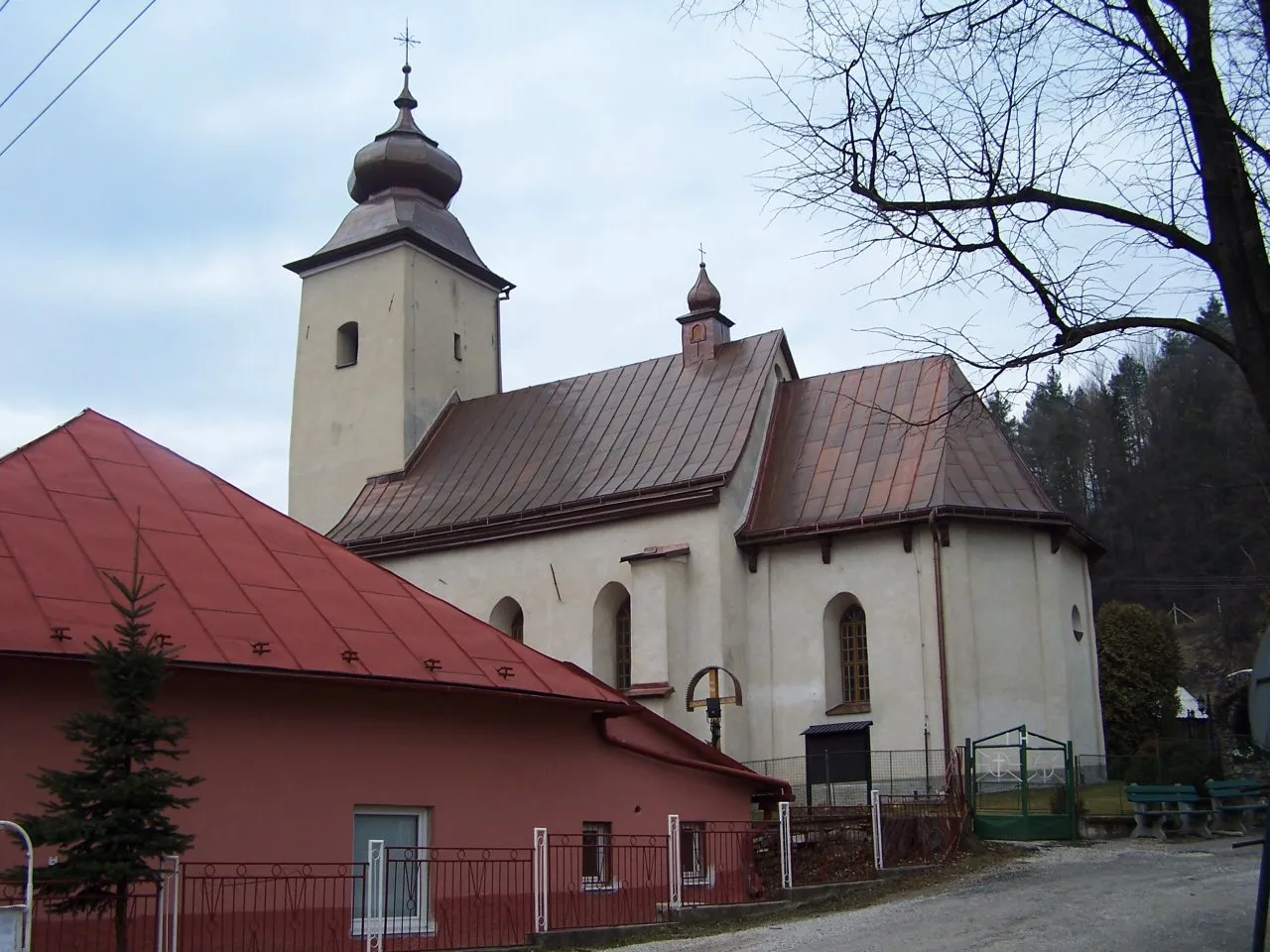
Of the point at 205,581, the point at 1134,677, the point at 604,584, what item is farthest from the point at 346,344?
the point at 205,581

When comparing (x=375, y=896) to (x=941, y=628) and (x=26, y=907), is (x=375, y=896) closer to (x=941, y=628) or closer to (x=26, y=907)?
(x=26, y=907)

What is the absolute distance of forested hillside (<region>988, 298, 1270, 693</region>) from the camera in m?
63.8

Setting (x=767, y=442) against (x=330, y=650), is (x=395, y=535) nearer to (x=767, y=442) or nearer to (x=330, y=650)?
(x=767, y=442)

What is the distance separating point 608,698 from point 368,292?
21814 millimetres

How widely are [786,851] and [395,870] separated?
Answer: 5065 millimetres

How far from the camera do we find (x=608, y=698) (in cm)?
1462

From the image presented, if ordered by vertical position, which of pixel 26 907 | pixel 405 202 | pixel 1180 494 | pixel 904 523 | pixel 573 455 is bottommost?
pixel 26 907

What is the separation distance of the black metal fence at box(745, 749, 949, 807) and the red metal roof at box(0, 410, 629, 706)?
23.6 ft

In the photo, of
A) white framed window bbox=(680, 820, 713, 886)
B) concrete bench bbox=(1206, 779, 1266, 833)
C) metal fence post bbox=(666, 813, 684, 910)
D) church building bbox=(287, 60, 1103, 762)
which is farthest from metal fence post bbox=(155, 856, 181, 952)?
concrete bench bbox=(1206, 779, 1266, 833)

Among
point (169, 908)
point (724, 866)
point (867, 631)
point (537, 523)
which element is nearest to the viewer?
point (169, 908)

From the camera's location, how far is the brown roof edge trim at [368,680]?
10.8 meters

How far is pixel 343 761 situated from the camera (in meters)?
12.9

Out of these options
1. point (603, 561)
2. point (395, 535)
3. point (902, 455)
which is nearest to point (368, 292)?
point (395, 535)

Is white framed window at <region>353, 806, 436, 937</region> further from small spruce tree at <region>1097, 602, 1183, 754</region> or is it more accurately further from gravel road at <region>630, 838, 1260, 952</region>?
small spruce tree at <region>1097, 602, 1183, 754</region>
